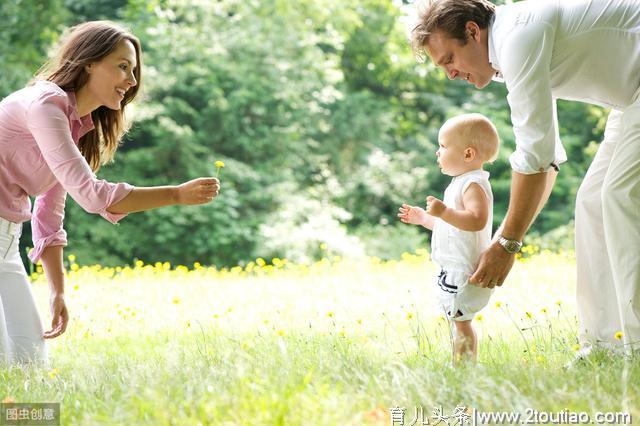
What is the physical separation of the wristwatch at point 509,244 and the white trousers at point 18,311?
2252 mm

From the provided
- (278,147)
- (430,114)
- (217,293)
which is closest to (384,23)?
(430,114)

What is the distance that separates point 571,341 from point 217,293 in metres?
3.17

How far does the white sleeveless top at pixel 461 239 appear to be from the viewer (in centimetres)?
334

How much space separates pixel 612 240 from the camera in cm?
312

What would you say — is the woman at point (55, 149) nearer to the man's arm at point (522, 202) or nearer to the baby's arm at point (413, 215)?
→ the baby's arm at point (413, 215)

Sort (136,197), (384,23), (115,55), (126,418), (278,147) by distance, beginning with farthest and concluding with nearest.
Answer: (384,23)
(278,147)
(115,55)
(136,197)
(126,418)

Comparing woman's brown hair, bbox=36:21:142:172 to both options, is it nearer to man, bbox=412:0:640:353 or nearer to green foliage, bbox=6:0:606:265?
man, bbox=412:0:640:353

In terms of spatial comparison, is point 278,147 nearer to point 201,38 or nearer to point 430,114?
point 201,38

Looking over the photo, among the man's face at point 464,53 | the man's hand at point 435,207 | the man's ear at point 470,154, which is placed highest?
the man's face at point 464,53

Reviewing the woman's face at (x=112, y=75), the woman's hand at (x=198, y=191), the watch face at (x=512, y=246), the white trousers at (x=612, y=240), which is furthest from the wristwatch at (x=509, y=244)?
the woman's face at (x=112, y=75)

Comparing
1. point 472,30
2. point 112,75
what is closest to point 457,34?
point 472,30

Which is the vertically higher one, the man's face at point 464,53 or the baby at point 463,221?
the man's face at point 464,53

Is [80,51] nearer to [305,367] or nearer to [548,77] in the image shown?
[305,367]

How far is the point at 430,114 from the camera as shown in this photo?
55.3 feet
